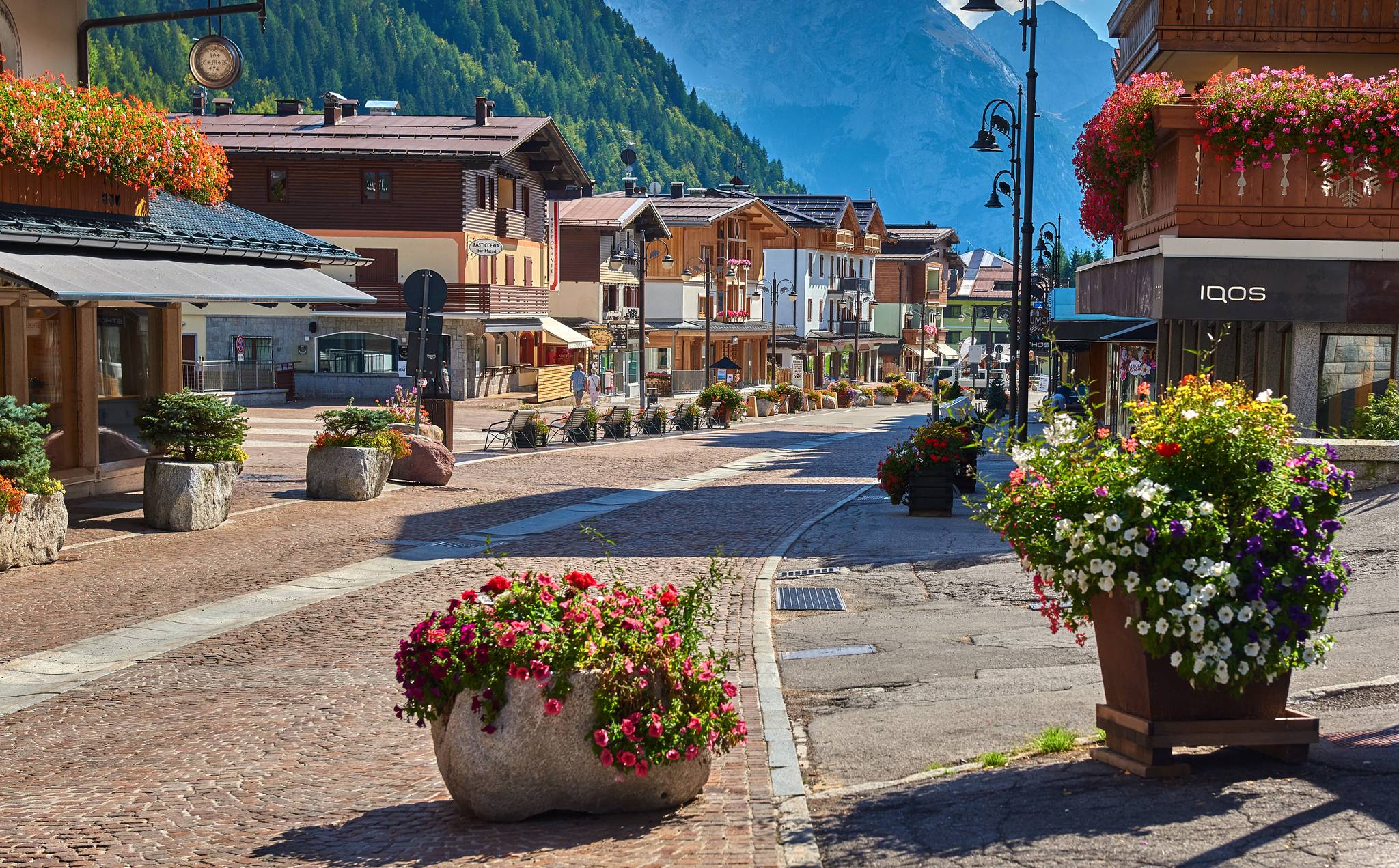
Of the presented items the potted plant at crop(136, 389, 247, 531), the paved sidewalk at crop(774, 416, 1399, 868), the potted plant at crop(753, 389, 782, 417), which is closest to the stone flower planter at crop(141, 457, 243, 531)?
the potted plant at crop(136, 389, 247, 531)

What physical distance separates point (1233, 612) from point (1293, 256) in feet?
33.6

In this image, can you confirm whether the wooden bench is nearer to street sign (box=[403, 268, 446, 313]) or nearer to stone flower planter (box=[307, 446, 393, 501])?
street sign (box=[403, 268, 446, 313])

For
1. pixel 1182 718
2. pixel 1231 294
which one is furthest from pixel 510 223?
pixel 1182 718

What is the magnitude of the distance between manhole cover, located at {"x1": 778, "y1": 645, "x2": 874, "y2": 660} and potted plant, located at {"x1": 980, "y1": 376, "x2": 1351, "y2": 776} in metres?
4.41

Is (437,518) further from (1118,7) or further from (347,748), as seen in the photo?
(1118,7)

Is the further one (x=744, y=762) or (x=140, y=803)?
(x=744, y=762)

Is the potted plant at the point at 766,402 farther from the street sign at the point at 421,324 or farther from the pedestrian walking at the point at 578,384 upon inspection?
the street sign at the point at 421,324

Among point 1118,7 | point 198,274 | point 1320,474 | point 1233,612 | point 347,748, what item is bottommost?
point 347,748

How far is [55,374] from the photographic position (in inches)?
731

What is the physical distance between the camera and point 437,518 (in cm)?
1955

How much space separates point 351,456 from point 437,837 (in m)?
14.4

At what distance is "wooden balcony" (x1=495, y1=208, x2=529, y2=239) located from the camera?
199ft

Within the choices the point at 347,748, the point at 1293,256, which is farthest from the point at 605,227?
the point at 347,748

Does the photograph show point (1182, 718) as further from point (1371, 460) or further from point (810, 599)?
point (1371, 460)
